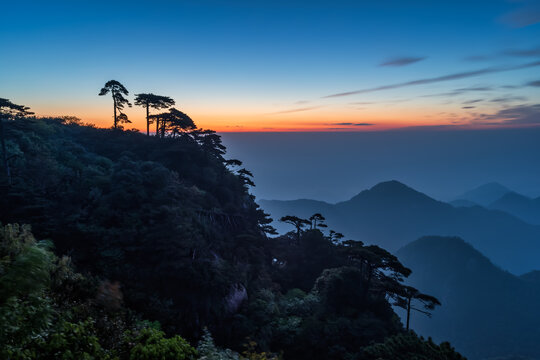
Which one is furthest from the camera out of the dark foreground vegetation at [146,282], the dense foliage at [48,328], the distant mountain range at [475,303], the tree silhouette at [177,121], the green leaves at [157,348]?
the distant mountain range at [475,303]

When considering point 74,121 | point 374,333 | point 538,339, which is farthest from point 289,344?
point 538,339

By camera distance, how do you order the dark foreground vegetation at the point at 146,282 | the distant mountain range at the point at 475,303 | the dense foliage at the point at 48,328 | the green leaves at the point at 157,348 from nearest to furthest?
1. the dense foliage at the point at 48,328
2. the dark foreground vegetation at the point at 146,282
3. the green leaves at the point at 157,348
4. the distant mountain range at the point at 475,303

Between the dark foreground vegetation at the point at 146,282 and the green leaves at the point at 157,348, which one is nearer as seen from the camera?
the dark foreground vegetation at the point at 146,282

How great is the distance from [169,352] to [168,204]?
1419 centimetres

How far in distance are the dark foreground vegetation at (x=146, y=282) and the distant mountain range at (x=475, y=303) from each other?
116 meters

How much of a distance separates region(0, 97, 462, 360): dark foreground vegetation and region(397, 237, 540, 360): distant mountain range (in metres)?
116

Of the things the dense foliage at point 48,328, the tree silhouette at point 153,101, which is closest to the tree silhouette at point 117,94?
the tree silhouette at point 153,101

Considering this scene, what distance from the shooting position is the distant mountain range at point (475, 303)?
10900 centimetres

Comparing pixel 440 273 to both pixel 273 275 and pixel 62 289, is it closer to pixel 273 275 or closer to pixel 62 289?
pixel 273 275

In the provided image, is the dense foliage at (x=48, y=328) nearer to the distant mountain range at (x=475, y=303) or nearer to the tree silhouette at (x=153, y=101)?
the tree silhouette at (x=153, y=101)

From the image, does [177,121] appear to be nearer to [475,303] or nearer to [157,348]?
[157,348]

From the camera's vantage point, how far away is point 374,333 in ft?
58.1

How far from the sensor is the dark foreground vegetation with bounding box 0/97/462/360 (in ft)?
21.5

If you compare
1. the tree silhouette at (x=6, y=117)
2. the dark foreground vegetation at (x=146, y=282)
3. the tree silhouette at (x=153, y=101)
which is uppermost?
the tree silhouette at (x=153, y=101)
